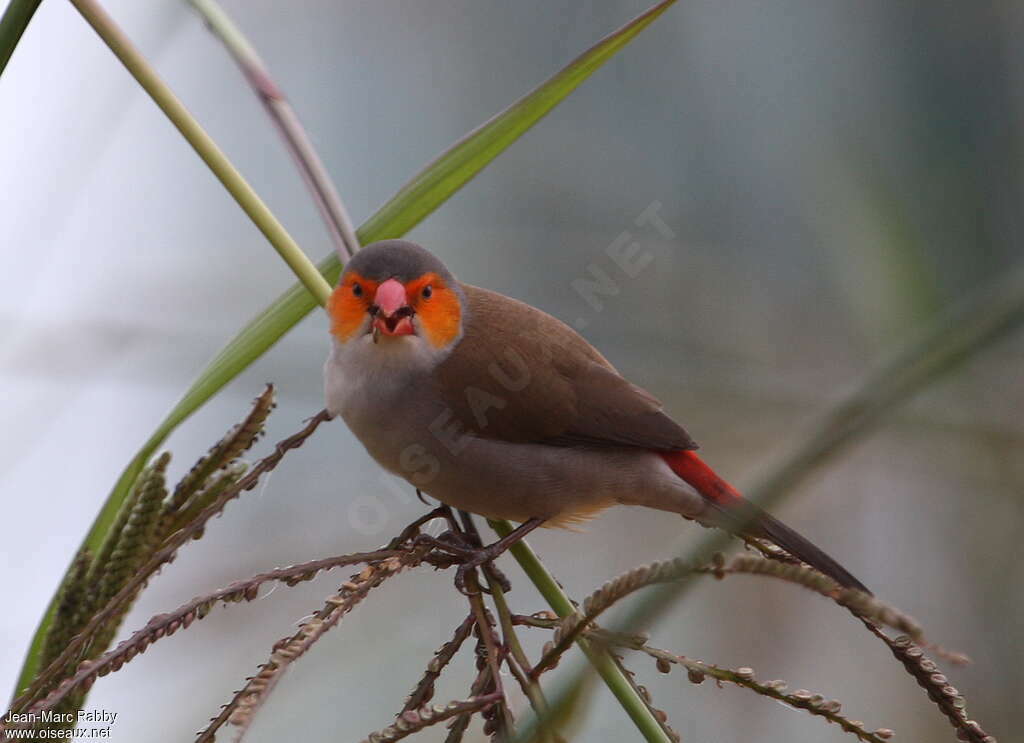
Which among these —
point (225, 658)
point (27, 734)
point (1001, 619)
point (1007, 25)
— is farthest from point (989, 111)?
point (27, 734)

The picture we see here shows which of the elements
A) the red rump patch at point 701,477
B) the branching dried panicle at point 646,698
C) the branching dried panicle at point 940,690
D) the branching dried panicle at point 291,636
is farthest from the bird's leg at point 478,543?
the branching dried panicle at point 940,690

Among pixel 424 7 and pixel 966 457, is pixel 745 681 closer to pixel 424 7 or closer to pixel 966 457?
pixel 966 457

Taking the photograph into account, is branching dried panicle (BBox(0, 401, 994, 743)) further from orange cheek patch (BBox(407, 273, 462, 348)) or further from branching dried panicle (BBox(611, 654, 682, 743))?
orange cheek patch (BBox(407, 273, 462, 348))

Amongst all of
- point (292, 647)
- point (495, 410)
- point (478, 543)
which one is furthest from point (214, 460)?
point (495, 410)

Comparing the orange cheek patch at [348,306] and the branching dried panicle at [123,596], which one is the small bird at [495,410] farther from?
the branching dried panicle at [123,596]

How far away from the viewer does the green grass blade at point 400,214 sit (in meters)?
1.28

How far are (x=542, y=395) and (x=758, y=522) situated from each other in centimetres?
79

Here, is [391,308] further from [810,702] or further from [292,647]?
[810,702]

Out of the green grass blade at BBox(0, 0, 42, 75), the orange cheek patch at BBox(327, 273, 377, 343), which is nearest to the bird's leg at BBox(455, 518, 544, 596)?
the orange cheek patch at BBox(327, 273, 377, 343)

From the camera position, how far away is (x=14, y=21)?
1003 mm

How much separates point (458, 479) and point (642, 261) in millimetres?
726

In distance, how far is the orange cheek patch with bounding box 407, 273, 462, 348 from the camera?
1942 mm

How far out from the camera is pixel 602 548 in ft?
10.3

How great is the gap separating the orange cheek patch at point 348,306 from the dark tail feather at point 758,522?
0.61 metres
